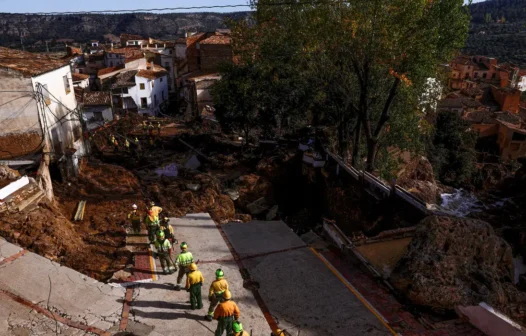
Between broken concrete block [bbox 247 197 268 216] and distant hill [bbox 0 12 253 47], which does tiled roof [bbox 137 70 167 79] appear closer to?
broken concrete block [bbox 247 197 268 216]

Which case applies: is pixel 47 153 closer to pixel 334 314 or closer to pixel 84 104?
pixel 334 314

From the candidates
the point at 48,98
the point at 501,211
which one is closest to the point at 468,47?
the point at 501,211

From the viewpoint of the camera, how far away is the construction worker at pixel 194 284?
845 cm

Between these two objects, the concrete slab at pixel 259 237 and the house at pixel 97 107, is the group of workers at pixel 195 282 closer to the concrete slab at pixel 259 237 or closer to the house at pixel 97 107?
the concrete slab at pixel 259 237

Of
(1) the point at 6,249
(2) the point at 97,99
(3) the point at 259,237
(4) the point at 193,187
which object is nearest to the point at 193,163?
(4) the point at 193,187

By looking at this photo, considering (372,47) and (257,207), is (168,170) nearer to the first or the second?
(257,207)

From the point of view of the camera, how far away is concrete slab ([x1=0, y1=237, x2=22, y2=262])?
30.7ft

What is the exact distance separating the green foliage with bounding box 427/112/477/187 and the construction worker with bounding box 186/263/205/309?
90.0ft

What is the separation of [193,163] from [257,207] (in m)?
5.80

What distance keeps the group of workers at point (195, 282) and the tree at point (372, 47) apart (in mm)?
9017

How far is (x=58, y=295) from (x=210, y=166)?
13144 mm

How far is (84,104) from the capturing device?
34.4 metres

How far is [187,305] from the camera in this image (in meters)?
9.05

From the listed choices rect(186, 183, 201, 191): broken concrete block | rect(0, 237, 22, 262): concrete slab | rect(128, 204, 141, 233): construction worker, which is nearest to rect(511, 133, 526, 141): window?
rect(186, 183, 201, 191): broken concrete block
